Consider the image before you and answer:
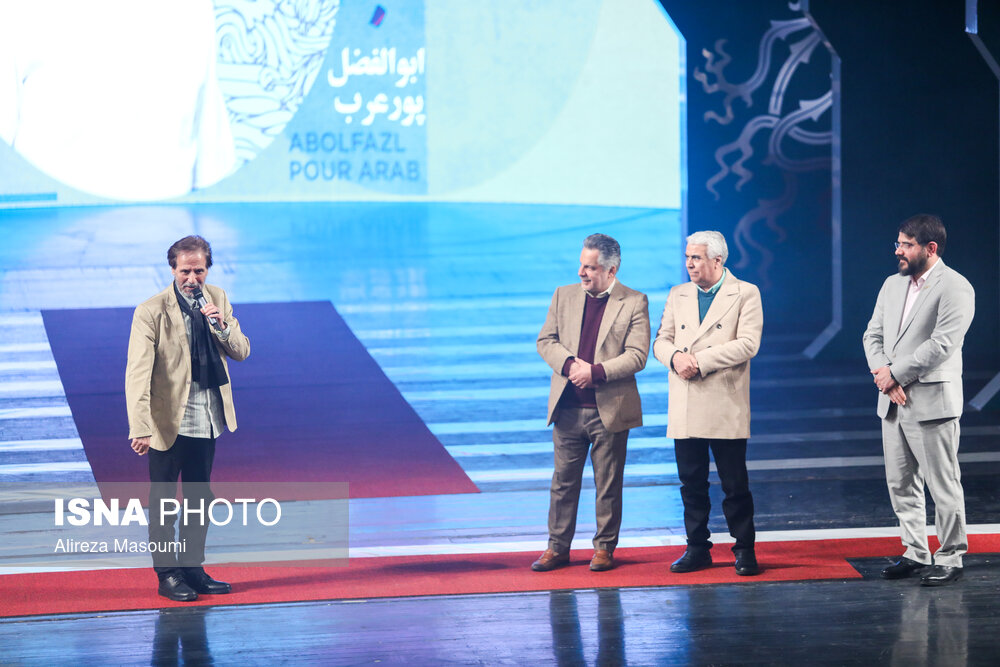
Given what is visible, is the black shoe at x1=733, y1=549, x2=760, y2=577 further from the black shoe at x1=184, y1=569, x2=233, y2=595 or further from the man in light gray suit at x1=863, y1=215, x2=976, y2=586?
the black shoe at x1=184, y1=569, x2=233, y2=595

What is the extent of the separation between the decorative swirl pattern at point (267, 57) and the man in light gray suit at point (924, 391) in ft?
53.0

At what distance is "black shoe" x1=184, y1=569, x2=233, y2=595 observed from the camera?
4852mm

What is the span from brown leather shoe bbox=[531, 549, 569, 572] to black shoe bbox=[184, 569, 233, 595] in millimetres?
1294

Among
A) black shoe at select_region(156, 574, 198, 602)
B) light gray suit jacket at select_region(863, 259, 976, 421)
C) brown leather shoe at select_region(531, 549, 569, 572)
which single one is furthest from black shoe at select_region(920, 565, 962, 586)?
black shoe at select_region(156, 574, 198, 602)

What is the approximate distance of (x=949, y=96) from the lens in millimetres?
9664

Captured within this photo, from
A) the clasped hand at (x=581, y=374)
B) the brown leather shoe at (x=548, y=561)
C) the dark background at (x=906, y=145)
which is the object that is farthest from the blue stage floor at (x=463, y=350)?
the clasped hand at (x=581, y=374)

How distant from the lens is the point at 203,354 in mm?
4750

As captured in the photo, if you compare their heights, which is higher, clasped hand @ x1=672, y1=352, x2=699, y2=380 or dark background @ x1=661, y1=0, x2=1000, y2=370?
dark background @ x1=661, y1=0, x2=1000, y2=370

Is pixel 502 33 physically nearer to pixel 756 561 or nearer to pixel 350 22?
pixel 350 22

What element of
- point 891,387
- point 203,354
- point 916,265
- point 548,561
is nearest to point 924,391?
point 891,387

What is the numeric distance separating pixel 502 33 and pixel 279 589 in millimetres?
16276

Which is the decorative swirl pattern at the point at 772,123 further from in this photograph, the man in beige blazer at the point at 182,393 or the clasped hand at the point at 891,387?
the man in beige blazer at the point at 182,393

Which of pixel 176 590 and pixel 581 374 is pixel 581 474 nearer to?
pixel 581 374

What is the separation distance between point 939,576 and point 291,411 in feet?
15.1
